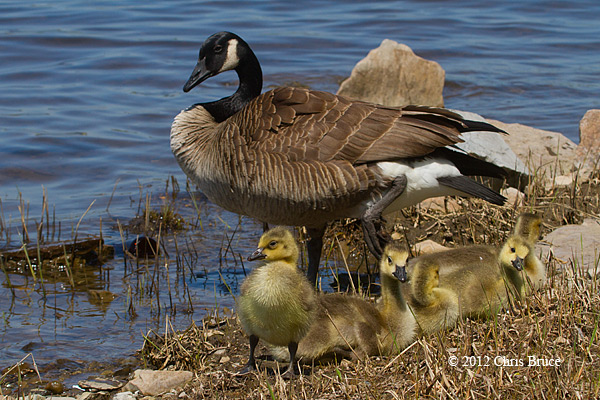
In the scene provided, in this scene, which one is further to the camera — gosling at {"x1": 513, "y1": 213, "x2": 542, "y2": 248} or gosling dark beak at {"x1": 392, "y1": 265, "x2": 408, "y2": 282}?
gosling at {"x1": 513, "y1": 213, "x2": 542, "y2": 248}

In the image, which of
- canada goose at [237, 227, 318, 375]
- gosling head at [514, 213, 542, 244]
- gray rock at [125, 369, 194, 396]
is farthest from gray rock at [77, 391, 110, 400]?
gosling head at [514, 213, 542, 244]

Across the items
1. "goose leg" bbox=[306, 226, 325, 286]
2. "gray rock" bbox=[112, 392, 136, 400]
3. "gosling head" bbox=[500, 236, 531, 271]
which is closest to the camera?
"gray rock" bbox=[112, 392, 136, 400]

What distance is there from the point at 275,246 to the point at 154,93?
10647mm

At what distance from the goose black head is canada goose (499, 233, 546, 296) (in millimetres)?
3450

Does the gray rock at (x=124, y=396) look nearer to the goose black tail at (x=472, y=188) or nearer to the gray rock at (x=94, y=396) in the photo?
the gray rock at (x=94, y=396)

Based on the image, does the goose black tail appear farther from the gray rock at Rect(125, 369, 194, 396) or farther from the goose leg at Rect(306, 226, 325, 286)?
the gray rock at Rect(125, 369, 194, 396)

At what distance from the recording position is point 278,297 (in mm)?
4500

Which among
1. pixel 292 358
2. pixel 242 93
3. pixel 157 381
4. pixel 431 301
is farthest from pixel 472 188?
pixel 157 381

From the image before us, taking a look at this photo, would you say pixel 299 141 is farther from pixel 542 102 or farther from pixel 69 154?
pixel 542 102

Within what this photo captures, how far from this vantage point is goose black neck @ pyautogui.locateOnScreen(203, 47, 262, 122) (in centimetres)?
747

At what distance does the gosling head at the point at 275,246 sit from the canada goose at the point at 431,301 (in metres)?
0.88

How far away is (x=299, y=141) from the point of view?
21.0 ft

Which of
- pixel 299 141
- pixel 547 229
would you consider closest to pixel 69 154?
pixel 299 141

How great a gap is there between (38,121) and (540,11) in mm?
14000
